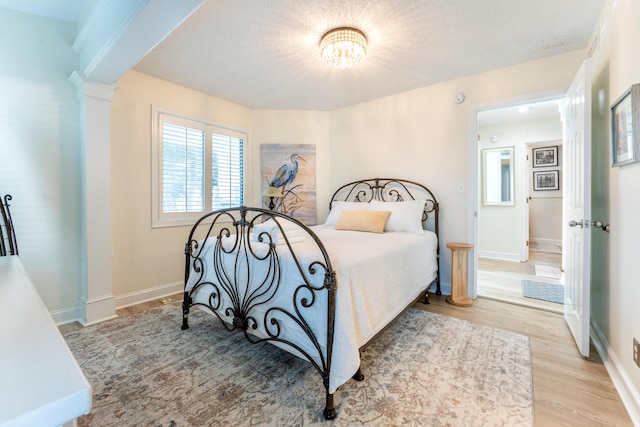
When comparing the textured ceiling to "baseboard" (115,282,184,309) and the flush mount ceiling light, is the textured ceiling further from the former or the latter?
"baseboard" (115,282,184,309)

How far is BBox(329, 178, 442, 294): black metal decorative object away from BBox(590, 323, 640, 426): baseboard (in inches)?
51.9

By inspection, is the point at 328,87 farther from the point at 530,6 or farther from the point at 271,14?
the point at 530,6

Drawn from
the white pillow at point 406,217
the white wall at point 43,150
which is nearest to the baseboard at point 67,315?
the white wall at point 43,150

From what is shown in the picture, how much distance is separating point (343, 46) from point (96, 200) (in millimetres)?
2584

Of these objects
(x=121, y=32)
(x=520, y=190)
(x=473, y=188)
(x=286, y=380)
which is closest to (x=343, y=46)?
(x=121, y=32)

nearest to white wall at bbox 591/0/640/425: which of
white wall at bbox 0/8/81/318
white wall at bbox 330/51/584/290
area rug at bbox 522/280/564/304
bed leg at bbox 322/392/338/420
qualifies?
white wall at bbox 330/51/584/290

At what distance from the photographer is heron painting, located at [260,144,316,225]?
13.9 feet

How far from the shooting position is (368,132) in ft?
13.0

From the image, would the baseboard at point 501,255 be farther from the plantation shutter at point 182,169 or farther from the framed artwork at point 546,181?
the plantation shutter at point 182,169

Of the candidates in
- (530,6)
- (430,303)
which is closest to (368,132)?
(530,6)

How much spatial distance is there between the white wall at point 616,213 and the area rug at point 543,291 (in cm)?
81

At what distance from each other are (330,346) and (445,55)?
2.82 meters

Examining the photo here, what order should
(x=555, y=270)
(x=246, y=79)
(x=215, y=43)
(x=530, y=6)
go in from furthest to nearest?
(x=555, y=270) → (x=246, y=79) → (x=215, y=43) → (x=530, y=6)

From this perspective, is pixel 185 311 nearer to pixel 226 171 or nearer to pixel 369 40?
pixel 226 171
